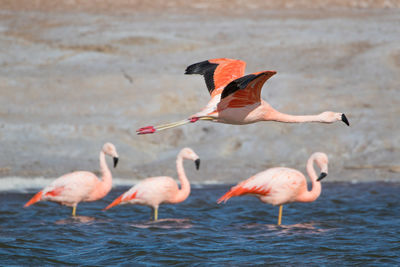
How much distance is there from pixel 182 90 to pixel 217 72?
528 cm

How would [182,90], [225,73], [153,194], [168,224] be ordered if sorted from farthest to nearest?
[182,90] → [153,194] → [168,224] → [225,73]

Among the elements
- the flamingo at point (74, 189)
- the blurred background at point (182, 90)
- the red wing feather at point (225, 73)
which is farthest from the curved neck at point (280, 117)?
the blurred background at point (182, 90)

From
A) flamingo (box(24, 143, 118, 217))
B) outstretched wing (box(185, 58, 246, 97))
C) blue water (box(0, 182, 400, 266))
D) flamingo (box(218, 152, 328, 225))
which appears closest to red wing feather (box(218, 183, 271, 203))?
flamingo (box(218, 152, 328, 225))

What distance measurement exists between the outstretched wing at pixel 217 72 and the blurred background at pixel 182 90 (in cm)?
343

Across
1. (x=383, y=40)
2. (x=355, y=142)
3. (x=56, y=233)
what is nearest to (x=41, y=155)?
(x=56, y=233)

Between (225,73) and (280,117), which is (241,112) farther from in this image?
(225,73)

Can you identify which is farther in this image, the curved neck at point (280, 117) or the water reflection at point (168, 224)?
the water reflection at point (168, 224)

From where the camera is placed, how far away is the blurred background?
10227mm

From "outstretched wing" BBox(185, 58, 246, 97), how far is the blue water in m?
1.51

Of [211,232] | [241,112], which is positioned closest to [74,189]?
[211,232]

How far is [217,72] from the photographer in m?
6.40

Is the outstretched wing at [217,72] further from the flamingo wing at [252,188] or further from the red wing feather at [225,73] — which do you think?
the flamingo wing at [252,188]

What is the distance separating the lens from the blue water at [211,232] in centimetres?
614

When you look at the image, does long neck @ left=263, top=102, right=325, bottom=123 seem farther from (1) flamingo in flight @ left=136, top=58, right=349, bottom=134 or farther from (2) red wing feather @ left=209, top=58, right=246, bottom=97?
(2) red wing feather @ left=209, top=58, right=246, bottom=97
